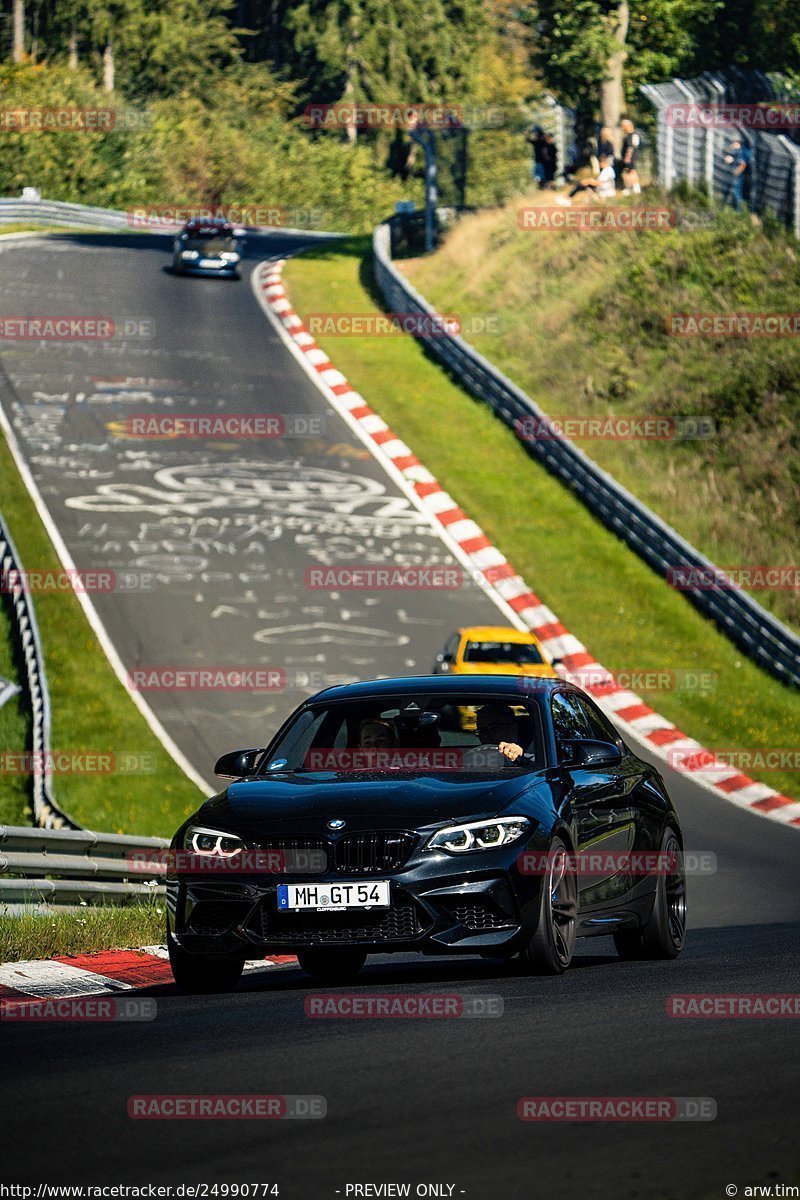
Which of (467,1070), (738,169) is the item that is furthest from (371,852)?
(738,169)

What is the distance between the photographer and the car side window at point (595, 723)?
34.1 feet

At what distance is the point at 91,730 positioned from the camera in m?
20.9

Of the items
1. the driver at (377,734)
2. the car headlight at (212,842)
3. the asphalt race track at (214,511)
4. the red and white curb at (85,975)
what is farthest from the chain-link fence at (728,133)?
the car headlight at (212,842)

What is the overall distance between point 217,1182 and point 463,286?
38730mm

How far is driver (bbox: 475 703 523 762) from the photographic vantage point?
9.55m

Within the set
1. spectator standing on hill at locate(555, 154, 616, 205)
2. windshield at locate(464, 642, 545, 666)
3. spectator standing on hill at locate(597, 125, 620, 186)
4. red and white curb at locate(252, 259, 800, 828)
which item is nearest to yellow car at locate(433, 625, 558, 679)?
windshield at locate(464, 642, 545, 666)

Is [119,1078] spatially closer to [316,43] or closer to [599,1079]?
[599,1079]

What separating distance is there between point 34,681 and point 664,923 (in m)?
12.1

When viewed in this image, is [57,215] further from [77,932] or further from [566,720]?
[566,720]

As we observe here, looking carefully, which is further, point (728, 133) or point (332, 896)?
point (728, 133)

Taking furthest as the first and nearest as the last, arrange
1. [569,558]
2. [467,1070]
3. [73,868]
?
[569,558], [73,868], [467,1070]

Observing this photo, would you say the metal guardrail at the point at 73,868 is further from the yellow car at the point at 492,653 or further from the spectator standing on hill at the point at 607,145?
the spectator standing on hill at the point at 607,145

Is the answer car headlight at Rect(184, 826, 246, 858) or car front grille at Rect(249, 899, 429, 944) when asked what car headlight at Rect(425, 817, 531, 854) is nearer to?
car front grille at Rect(249, 899, 429, 944)

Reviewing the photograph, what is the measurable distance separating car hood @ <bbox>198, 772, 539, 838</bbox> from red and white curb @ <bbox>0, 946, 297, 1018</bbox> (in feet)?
3.48
